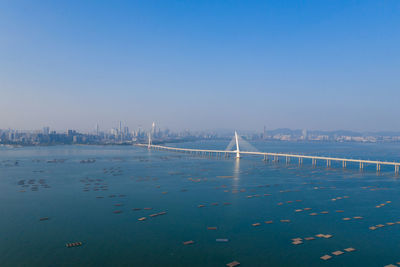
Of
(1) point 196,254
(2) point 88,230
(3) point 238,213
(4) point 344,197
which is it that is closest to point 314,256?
(1) point 196,254

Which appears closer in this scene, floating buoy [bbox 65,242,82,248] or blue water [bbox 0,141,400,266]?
blue water [bbox 0,141,400,266]

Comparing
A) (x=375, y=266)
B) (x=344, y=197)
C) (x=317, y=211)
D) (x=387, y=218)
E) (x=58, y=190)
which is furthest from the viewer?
(x=58, y=190)

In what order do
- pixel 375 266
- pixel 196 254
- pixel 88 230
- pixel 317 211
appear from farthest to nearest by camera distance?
1. pixel 317 211
2. pixel 88 230
3. pixel 196 254
4. pixel 375 266

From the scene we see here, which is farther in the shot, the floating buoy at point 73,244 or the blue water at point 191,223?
the floating buoy at point 73,244

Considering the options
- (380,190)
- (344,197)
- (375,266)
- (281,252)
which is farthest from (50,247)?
(380,190)

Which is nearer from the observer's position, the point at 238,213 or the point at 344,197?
the point at 238,213

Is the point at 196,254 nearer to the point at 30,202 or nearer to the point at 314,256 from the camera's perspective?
the point at 314,256

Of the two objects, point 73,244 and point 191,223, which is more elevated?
point 191,223

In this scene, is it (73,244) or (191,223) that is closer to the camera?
(73,244)

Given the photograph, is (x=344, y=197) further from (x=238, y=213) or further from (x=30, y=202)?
(x=30, y=202)
